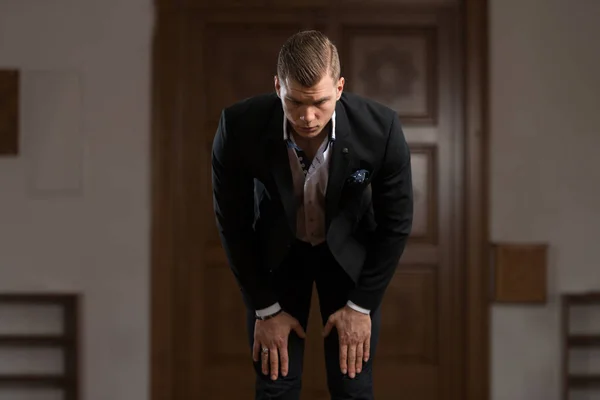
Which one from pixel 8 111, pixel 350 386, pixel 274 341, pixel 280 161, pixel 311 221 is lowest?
pixel 350 386

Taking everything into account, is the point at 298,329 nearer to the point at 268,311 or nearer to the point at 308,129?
the point at 268,311

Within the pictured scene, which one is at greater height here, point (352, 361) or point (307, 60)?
point (307, 60)

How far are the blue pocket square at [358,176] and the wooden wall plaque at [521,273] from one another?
184cm

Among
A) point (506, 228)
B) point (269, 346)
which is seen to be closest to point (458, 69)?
point (506, 228)

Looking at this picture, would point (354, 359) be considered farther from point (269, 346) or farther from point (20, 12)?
point (20, 12)

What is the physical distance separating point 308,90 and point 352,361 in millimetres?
663

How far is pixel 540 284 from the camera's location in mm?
3328

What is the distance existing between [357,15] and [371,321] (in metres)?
1.94

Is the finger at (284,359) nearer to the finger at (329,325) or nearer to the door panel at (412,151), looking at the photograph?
the finger at (329,325)

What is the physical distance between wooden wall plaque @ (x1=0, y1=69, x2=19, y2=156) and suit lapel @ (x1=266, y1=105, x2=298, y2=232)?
2.03 m

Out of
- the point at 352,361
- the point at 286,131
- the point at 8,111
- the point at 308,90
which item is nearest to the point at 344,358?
the point at 352,361

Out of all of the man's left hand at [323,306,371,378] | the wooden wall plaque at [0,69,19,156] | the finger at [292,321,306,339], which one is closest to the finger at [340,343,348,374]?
the man's left hand at [323,306,371,378]

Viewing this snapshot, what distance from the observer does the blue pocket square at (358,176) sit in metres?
1.66

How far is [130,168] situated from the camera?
3.36 m
